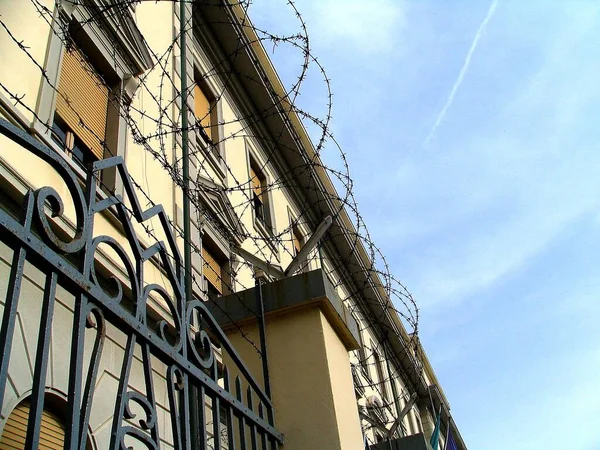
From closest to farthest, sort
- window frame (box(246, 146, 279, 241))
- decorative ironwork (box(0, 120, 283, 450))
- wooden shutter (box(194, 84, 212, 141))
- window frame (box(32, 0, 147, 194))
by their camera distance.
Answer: decorative ironwork (box(0, 120, 283, 450))
window frame (box(32, 0, 147, 194))
wooden shutter (box(194, 84, 212, 141))
window frame (box(246, 146, 279, 241))

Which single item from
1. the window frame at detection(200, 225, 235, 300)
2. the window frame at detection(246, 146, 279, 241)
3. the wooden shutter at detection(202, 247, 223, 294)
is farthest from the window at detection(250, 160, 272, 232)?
the wooden shutter at detection(202, 247, 223, 294)

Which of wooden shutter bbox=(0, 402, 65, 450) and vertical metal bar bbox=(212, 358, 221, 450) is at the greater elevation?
wooden shutter bbox=(0, 402, 65, 450)

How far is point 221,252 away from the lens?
8.99m

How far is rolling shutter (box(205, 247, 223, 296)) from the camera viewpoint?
8438 millimetres

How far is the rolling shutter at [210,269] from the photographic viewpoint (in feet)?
27.7

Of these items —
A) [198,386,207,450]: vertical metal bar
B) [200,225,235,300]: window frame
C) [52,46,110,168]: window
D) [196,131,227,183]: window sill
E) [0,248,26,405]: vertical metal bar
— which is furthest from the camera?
[196,131,227,183]: window sill

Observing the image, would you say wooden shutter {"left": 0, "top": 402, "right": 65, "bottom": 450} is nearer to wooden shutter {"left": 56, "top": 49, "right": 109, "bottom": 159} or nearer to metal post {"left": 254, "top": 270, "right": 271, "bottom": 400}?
metal post {"left": 254, "top": 270, "right": 271, "bottom": 400}

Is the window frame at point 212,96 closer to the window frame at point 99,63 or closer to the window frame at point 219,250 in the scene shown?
the window frame at point 219,250

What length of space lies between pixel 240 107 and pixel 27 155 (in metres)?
7.39

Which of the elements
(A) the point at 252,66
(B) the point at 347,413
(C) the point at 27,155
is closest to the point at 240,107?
(A) the point at 252,66

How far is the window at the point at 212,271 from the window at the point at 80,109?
2.35 meters

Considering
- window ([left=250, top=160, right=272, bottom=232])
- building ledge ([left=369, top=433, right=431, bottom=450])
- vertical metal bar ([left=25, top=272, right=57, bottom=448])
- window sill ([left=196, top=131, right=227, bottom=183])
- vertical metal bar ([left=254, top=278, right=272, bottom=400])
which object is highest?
window ([left=250, top=160, right=272, bottom=232])

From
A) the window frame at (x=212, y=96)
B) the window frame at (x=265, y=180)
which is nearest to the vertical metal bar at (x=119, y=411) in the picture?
the window frame at (x=212, y=96)

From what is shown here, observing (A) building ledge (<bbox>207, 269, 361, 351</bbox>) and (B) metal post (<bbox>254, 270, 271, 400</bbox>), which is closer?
(B) metal post (<bbox>254, 270, 271, 400</bbox>)
